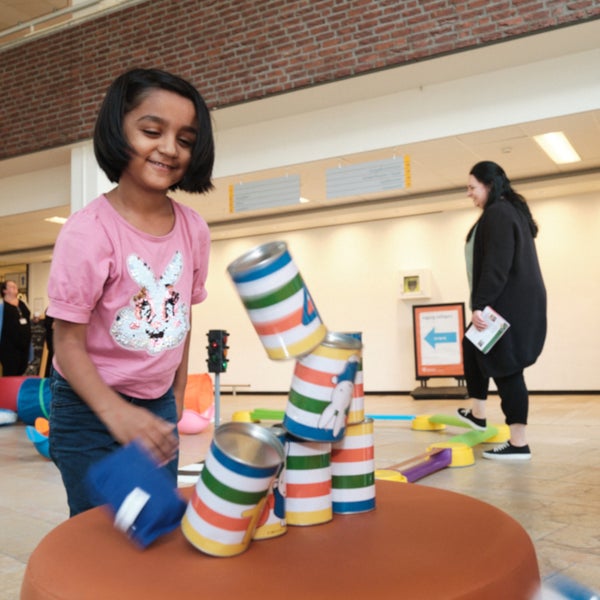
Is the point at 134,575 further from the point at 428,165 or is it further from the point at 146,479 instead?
the point at 428,165

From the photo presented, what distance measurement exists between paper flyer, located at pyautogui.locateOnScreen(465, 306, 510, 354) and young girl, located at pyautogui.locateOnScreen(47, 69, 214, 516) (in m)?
2.52

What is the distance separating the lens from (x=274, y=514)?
3.04 ft

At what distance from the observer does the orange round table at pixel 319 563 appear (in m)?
0.73

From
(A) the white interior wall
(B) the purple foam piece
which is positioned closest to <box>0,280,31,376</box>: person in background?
(A) the white interior wall

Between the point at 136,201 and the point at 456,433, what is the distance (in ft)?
14.5

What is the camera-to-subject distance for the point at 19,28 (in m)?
7.81

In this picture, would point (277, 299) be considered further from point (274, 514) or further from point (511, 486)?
point (511, 486)

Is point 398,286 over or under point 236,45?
under

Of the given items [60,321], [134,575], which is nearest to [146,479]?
[134,575]

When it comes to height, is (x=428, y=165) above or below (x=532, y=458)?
above

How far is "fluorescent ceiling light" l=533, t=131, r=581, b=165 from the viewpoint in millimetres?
6234

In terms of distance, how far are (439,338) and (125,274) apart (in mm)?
7989

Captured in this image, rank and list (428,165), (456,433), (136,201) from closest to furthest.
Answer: (136,201)
(456,433)
(428,165)

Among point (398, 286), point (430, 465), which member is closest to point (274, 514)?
point (430, 465)
